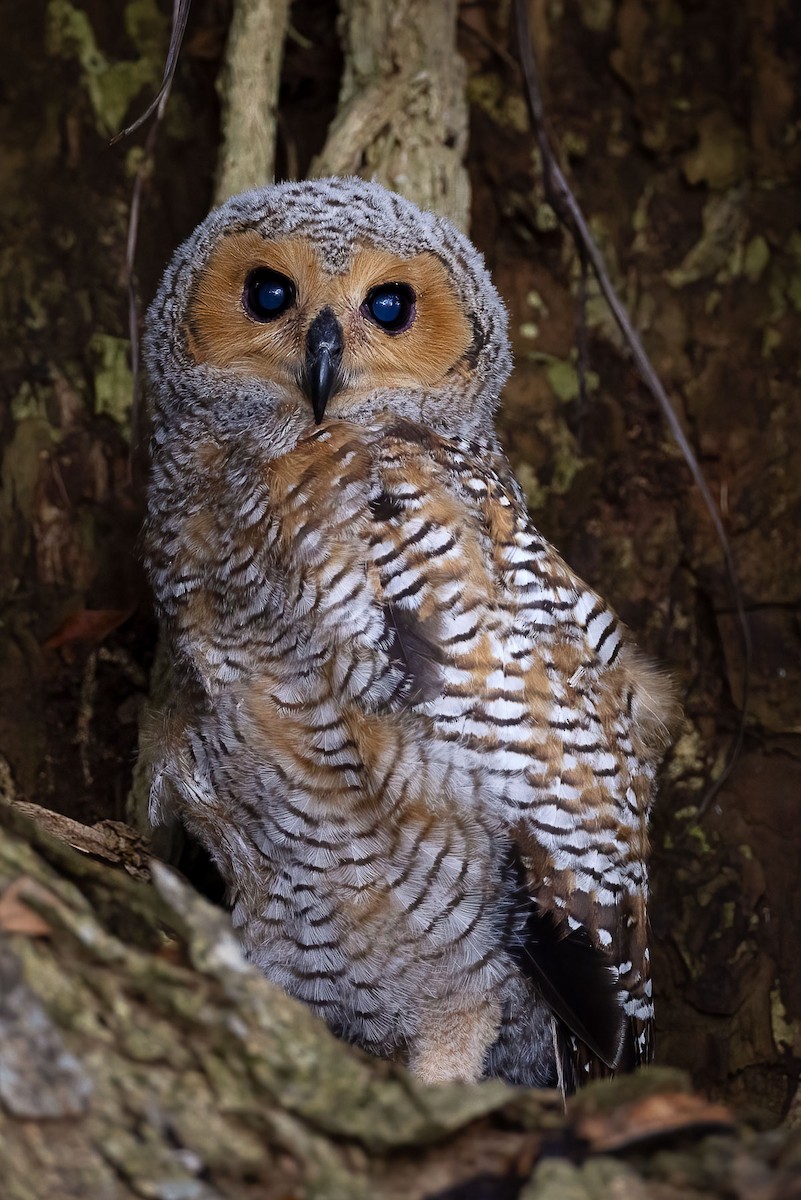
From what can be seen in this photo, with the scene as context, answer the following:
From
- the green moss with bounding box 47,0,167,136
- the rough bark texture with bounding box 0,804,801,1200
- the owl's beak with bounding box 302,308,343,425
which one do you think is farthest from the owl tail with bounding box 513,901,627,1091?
the green moss with bounding box 47,0,167,136

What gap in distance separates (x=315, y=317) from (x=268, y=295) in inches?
5.3

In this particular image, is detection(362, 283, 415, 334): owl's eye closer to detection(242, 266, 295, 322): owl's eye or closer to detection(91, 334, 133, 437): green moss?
detection(242, 266, 295, 322): owl's eye

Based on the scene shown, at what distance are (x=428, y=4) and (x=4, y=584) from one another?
1.79 meters

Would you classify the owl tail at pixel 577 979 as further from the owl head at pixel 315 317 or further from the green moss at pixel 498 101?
the green moss at pixel 498 101

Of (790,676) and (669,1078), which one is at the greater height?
(790,676)

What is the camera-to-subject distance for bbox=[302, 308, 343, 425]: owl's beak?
2.14 m

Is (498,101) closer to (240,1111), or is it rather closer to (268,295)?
(268,295)

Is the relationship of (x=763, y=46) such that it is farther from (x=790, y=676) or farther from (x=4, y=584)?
(x=4, y=584)

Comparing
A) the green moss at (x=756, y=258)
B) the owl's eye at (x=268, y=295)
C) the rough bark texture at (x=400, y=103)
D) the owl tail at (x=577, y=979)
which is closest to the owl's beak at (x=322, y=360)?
the owl's eye at (x=268, y=295)

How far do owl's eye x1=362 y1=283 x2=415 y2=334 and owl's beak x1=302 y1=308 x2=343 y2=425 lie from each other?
117 mm

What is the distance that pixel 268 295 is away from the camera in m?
2.30

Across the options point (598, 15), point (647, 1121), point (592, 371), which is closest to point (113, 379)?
point (592, 371)

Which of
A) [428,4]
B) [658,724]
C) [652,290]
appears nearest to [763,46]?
[652,290]

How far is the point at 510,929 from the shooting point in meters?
2.03
